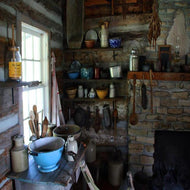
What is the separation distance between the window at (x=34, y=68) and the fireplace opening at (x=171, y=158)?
1.75m

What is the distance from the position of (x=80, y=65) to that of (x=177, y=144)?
75.5 inches

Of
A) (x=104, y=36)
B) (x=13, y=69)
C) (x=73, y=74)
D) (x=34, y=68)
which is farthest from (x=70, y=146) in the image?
(x=104, y=36)

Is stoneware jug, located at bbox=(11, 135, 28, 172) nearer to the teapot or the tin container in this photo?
the teapot

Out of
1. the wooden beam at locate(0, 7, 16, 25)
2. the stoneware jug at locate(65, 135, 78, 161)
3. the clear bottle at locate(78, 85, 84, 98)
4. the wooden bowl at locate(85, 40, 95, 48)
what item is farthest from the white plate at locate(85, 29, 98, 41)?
the stoneware jug at locate(65, 135, 78, 161)

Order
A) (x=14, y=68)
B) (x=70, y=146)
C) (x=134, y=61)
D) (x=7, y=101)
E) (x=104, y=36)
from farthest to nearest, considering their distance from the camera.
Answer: (x=104, y=36) < (x=134, y=61) < (x=70, y=146) < (x=7, y=101) < (x=14, y=68)

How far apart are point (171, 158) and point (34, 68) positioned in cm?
232

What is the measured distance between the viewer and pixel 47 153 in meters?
1.64

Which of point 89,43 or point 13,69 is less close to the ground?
point 89,43

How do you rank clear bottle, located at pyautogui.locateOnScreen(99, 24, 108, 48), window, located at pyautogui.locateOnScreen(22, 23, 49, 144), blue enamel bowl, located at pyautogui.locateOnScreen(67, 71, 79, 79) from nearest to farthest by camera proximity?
1. window, located at pyautogui.locateOnScreen(22, 23, 49, 144)
2. clear bottle, located at pyautogui.locateOnScreen(99, 24, 108, 48)
3. blue enamel bowl, located at pyautogui.locateOnScreen(67, 71, 79, 79)

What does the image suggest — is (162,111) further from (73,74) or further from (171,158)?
(73,74)

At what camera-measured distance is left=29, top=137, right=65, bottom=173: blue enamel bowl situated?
1.65 m

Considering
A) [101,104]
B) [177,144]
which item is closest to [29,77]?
[101,104]

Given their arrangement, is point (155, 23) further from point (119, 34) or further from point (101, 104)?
point (101, 104)

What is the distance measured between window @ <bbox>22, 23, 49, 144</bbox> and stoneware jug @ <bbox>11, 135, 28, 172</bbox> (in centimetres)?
37
